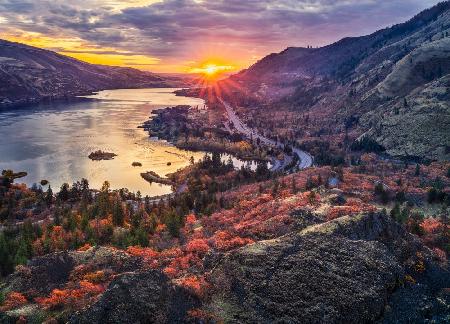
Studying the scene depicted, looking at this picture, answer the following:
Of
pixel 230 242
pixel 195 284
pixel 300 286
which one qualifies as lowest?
pixel 195 284

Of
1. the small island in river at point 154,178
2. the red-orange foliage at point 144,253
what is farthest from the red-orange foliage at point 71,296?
the small island in river at point 154,178

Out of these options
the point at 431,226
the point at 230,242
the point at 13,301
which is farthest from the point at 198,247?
the point at 431,226

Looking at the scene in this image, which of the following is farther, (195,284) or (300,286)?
(195,284)

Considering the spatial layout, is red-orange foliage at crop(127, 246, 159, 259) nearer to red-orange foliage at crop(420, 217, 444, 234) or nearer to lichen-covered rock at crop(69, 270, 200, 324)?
lichen-covered rock at crop(69, 270, 200, 324)

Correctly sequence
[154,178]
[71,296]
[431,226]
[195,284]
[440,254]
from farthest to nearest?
1. [154,178]
2. [431,226]
3. [440,254]
4. [71,296]
5. [195,284]

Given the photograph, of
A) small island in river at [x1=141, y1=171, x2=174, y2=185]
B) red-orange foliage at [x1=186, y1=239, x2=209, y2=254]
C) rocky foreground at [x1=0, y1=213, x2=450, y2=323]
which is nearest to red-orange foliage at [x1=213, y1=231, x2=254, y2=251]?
red-orange foliage at [x1=186, y1=239, x2=209, y2=254]

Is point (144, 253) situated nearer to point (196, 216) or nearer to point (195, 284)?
point (195, 284)

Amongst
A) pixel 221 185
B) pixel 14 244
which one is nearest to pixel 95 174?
pixel 221 185
